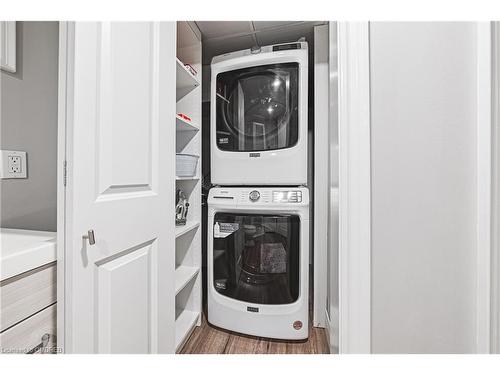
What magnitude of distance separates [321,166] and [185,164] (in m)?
0.82

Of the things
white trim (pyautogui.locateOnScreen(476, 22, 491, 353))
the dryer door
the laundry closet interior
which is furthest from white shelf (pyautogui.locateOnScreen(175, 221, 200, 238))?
white trim (pyautogui.locateOnScreen(476, 22, 491, 353))

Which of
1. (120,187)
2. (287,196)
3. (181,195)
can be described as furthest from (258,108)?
(120,187)

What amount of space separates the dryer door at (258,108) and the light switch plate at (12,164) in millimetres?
924

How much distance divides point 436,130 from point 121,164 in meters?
0.98

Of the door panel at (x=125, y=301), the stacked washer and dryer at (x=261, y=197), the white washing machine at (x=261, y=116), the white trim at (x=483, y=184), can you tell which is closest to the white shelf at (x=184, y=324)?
the stacked washer and dryer at (x=261, y=197)

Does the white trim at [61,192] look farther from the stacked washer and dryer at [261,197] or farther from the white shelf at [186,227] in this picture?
the stacked washer and dryer at [261,197]

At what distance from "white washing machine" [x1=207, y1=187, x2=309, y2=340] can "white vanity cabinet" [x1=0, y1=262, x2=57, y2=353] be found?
0.90 meters

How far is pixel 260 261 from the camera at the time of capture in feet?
4.56

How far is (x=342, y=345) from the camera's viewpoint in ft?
2.63

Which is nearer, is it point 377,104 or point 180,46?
point 377,104

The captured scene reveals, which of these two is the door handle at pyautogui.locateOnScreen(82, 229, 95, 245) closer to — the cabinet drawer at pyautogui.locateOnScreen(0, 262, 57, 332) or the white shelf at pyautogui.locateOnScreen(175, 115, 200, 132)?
the cabinet drawer at pyautogui.locateOnScreen(0, 262, 57, 332)
